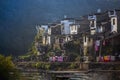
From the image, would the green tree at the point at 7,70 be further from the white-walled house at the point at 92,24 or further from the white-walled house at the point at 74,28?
the white-walled house at the point at 92,24

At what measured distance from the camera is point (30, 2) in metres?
7.57

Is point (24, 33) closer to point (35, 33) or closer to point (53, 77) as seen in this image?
point (35, 33)

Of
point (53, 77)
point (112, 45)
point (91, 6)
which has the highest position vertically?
point (91, 6)

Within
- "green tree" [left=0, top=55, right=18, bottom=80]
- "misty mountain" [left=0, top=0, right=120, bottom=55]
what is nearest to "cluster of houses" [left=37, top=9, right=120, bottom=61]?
"misty mountain" [left=0, top=0, right=120, bottom=55]

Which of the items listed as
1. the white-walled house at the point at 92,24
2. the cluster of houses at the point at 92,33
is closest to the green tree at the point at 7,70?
the cluster of houses at the point at 92,33

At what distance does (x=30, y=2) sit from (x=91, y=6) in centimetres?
104

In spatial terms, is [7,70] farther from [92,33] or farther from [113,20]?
[113,20]

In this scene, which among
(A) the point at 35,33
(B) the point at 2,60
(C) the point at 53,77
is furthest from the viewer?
(A) the point at 35,33

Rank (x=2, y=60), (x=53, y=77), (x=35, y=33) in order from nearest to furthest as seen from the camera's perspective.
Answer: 1. (x=2, y=60)
2. (x=53, y=77)
3. (x=35, y=33)

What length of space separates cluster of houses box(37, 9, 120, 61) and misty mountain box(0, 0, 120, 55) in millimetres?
140

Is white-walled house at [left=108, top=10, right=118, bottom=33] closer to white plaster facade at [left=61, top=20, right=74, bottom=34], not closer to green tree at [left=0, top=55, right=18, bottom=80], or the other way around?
white plaster facade at [left=61, top=20, right=74, bottom=34]

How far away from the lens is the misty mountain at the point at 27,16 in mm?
7242

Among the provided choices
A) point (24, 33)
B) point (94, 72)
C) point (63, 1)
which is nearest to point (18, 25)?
point (24, 33)

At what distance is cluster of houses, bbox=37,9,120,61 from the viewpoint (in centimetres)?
671
